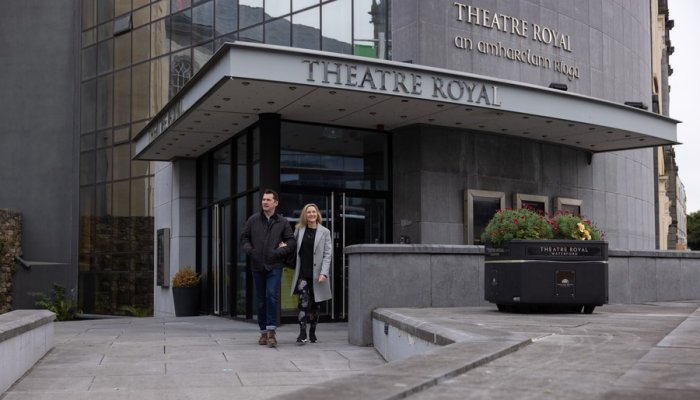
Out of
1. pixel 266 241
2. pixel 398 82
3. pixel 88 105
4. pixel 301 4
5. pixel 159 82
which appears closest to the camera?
pixel 266 241

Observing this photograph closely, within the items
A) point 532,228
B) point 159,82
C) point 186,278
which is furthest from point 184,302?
point 532,228

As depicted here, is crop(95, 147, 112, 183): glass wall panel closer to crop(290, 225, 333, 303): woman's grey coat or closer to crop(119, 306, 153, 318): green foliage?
crop(119, 306, 153, 318): green foliage

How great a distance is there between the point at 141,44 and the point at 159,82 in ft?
5.91

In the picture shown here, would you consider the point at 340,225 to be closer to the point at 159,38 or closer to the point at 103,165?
the point at 159,38

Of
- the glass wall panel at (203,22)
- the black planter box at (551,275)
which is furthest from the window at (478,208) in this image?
the glass wall panel at (203,22)

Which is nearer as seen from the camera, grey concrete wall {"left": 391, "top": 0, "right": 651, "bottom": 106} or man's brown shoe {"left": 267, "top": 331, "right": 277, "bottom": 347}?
man's brown shoe {"left": 267, "top": 331, "right": 277, "bottom": 347}

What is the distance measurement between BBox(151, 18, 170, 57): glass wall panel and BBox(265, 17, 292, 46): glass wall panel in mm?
8040

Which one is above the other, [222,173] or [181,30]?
[181,30]

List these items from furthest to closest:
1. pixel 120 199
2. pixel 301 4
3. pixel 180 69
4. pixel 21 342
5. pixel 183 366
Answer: pixel 120 199 < pixel 180 69 < pixel 301 4 < pixel 183 366 < pixel 21 342

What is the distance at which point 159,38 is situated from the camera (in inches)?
1017

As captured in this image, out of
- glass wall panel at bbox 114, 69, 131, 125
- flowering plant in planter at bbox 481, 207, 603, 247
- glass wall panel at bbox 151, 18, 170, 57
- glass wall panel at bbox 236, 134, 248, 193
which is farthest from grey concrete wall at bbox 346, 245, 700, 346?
glass wall panel at bbox 114, 69, 131, 125

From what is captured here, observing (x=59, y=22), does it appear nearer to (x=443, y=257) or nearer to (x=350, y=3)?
(x=350, y=3)

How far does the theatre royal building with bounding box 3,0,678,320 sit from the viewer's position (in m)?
13.7

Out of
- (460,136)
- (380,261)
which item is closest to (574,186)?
(460,136)
